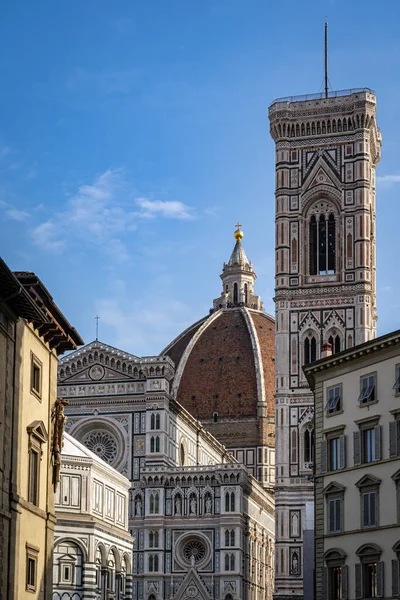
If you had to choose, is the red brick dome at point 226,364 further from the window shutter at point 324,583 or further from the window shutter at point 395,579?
the window shutter at point 395,579

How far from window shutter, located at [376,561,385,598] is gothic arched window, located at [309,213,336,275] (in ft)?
149

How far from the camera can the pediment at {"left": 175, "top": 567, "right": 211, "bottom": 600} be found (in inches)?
3157

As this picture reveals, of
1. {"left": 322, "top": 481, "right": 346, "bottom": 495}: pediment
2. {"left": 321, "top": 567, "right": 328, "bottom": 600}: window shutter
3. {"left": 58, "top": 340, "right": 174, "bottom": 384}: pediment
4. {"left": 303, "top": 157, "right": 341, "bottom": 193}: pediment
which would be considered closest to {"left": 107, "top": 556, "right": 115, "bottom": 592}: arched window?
{"left": 321, "top": 567, "right": 328, "bottom": 600}: window shutter

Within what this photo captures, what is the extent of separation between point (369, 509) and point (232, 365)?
296 feet

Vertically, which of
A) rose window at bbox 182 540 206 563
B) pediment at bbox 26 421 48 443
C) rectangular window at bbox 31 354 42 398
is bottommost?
rose window at bbox 182 540 206 563

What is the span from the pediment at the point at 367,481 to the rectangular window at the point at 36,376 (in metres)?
10.8

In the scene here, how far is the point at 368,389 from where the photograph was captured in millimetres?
36719

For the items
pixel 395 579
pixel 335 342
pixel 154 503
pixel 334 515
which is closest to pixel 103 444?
pixel 154 503

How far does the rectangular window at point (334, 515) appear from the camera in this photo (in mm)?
36969

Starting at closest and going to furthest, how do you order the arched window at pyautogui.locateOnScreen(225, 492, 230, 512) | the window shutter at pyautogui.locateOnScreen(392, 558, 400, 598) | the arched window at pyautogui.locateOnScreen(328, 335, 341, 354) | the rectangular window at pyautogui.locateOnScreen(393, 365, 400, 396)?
the window shutter at pyautogui.locateOnScreen(392, 558, 400, 598) < the rectangular window at pyautogui.locateOnScreen(393, 365, 400, 396) < the arched window at pyautogui.locateOnScreen(328, 335, 341, 354) < the arched window at pyautogui.locateOnScreen(225, 492, 230, 512)

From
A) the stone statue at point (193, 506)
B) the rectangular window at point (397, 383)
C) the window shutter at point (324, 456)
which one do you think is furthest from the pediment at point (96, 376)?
the rectangular window at point (397, 383)

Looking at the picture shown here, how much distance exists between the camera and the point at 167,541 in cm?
8156

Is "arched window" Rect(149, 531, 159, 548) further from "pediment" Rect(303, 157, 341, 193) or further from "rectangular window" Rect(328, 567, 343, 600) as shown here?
"rectangular window" Rect(328, 567, 343, 600)

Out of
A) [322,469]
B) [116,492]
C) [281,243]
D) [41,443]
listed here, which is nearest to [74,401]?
[281,243]
